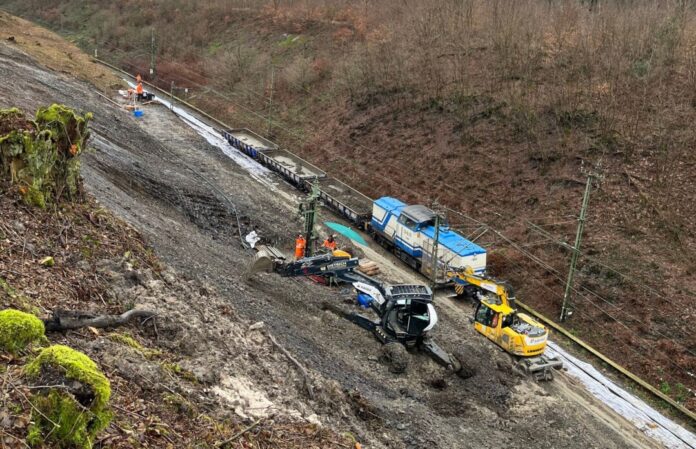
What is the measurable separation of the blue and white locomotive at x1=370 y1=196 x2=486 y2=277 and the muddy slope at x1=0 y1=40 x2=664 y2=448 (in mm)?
2488

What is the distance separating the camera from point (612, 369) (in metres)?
22.0

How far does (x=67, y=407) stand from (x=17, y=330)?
170 centimetres

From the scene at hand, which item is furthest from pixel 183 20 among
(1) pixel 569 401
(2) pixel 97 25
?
(1) pixel 569 401

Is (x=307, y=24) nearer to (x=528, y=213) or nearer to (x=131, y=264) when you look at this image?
(x=528, y=213)

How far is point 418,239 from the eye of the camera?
89.9 ft

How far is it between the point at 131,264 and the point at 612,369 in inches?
685

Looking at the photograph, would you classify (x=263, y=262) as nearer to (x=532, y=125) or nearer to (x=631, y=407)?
(x=631, y=407)

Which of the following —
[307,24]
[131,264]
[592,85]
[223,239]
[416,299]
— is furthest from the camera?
[307,24]

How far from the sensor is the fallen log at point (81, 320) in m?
9.92

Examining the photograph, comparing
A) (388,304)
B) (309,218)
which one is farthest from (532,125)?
(388,304)

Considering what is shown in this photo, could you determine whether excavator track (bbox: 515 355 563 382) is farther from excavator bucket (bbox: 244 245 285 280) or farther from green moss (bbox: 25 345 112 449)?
green moss (bbox: 25 345 112 449)

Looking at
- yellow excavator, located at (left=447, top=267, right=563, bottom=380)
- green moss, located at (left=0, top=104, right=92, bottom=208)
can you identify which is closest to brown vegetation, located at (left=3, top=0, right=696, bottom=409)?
yellow excavator, located at (left=447, top=267, right=563, bottom=380)

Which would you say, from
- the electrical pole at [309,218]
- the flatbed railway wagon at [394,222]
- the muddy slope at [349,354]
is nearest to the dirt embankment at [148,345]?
the muddy slope at [349,354]

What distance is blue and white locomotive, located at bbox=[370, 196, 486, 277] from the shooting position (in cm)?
2598
